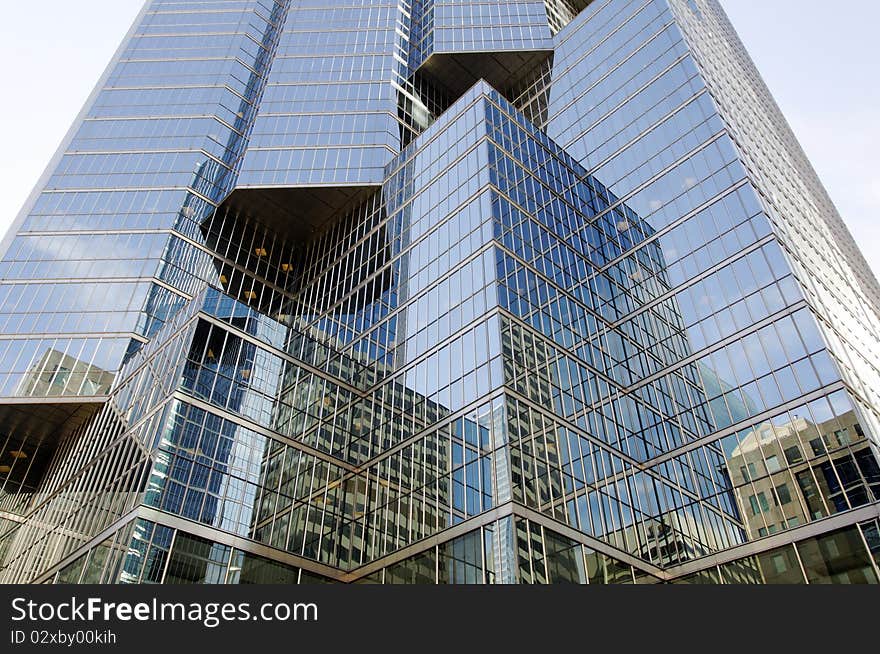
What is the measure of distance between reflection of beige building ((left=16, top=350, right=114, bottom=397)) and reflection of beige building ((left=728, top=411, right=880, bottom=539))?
120 ft

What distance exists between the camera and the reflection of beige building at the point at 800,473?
104 feet

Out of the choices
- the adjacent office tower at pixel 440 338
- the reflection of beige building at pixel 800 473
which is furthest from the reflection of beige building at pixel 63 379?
the reflection of beige building at pixel 800 473

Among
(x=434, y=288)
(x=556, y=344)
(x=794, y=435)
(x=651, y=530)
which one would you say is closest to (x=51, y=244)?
(x=434, y=288)

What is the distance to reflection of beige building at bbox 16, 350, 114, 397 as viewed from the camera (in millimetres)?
46000

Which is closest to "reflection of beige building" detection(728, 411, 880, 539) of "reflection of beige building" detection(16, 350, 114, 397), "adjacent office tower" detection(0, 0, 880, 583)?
"adjacent office tower" detection(0, 0, 880, 583)

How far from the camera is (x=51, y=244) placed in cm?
5525

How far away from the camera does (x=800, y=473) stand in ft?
110

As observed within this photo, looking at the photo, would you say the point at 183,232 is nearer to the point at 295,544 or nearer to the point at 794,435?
the point at 295,544

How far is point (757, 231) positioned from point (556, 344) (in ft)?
44.9

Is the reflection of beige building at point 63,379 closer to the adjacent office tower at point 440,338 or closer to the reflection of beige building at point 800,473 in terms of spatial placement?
the adjacent office tower at point 440,338

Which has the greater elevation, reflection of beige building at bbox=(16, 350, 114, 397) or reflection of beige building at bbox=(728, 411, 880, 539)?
reflection of beige building at bbox=(16, 350, 114, 397)

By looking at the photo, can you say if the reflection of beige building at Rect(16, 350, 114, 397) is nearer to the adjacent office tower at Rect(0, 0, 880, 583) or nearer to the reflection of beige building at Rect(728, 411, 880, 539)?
the adjacent office tower at Rect(0, 0, 880, 583)

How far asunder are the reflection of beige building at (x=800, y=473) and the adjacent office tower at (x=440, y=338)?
0.11 metres

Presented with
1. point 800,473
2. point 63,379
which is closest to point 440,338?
point 800,473
